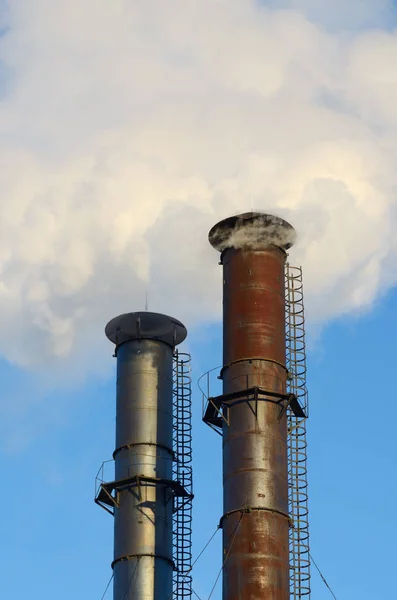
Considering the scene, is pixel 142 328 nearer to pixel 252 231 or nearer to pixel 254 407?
pixel 252 231

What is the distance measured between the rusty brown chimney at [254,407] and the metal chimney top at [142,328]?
6.02 metres

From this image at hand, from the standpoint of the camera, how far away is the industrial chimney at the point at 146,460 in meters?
51.6

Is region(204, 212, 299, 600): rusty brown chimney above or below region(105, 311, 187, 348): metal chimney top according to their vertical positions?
below

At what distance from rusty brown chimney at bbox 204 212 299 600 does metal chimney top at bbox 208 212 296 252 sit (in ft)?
0.11

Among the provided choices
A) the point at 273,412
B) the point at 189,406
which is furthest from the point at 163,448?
the point at 273,412

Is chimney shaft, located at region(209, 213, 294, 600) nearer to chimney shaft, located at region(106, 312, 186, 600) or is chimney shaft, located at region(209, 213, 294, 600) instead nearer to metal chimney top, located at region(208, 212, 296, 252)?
metal chimney top, located at region(208, 212, 296, 252)

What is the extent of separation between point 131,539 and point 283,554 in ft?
27.1

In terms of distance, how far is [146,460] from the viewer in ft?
173

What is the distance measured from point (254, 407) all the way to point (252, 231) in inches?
252

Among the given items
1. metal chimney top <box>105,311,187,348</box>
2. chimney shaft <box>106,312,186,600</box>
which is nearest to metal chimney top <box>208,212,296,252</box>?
metal chimney top <box>105,311,187,348</box>

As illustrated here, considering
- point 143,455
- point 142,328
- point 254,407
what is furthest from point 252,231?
point 143,455

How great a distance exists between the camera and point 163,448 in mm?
53469

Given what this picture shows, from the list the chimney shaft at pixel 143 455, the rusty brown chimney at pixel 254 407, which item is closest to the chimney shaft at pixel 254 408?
the rusty brown chimney at pixel 254 407

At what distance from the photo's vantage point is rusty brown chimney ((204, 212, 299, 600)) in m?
45.0
